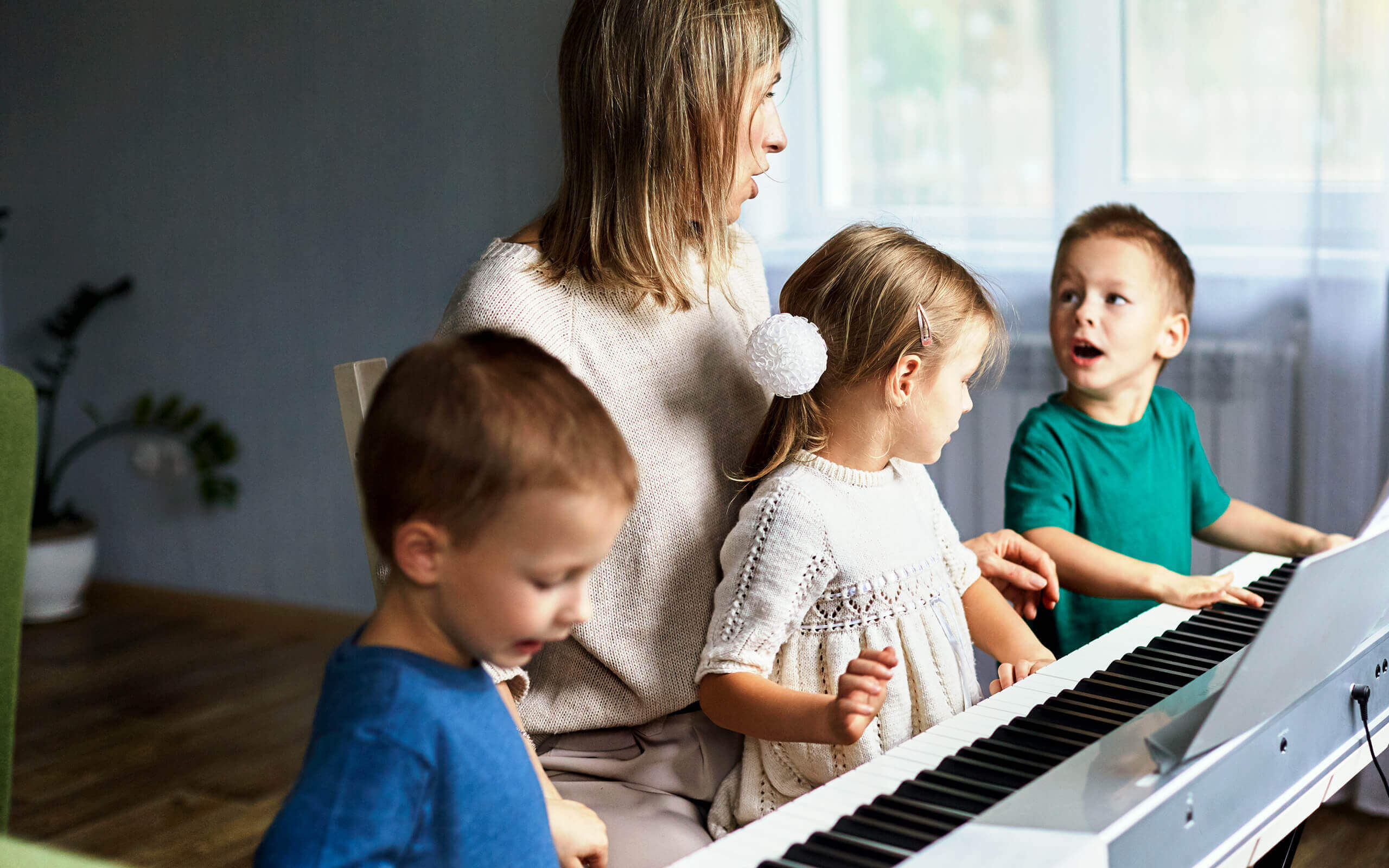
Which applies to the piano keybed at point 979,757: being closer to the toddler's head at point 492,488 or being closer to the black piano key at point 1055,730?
the black piano key at point 1055,730

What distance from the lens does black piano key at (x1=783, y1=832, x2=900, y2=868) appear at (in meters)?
0.77

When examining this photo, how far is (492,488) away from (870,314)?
0.60 meters

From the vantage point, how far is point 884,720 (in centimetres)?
120

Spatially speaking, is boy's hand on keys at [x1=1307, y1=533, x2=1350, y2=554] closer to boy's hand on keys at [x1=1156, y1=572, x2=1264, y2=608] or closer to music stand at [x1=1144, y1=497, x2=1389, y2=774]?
boy's hand on keys at [x1=1156, y1=572, x2=1264, y2=608]

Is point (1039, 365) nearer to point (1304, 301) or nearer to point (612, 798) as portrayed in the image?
point (1304, 301)

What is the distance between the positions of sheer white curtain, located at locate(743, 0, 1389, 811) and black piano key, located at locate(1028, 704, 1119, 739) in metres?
1.16

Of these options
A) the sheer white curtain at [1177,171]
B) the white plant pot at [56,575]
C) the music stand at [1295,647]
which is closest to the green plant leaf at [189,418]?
the white plant pot at [56,575]

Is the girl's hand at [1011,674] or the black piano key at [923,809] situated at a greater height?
the black piano key at [923,809]

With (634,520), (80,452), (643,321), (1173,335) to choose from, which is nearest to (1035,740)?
(634,520)

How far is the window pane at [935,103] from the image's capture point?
2.62 metres

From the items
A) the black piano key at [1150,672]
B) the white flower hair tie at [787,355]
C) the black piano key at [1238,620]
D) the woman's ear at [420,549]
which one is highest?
the white flower hair tie at [787,355]

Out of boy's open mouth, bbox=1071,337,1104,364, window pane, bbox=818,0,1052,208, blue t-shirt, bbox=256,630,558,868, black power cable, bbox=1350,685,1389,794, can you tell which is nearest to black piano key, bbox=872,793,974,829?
blue t-shirt, bbox=256,630,558,868

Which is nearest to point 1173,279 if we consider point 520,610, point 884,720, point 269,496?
point 884,720

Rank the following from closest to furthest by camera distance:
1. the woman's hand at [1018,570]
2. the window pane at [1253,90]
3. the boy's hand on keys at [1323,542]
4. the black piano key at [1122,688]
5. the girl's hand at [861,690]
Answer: the girl's hand at [861,690] → the black piano key at [1122,688] → the woman's hand at [1018,570] → the boy's hand on keys at [1323,542] → the window pane at [1253,90]
